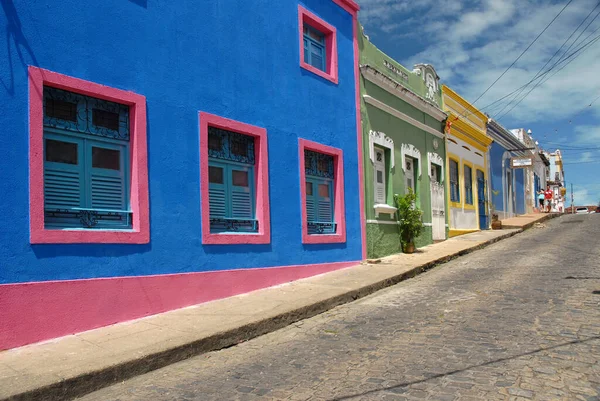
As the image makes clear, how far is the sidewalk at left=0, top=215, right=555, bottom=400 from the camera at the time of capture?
4766 mm

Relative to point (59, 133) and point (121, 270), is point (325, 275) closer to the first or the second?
point (121, 270)

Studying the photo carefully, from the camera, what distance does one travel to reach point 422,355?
17.3 ft

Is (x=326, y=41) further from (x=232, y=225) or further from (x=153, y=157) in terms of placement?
(x=153, y=157)

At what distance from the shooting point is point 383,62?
A: 1389cm

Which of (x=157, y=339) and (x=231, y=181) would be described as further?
(x=231, y=181)

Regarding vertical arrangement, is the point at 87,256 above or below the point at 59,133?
below

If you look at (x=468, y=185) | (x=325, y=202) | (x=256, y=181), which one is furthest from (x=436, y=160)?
(x=256, y=181)

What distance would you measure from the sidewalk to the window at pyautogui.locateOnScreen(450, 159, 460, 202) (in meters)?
9.22

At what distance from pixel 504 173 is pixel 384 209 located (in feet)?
50.7

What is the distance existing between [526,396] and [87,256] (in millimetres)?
4976

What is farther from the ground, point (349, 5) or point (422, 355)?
point (349, 5)

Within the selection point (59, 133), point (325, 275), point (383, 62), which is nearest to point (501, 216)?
point (383, 62)

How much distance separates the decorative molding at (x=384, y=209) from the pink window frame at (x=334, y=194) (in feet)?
4.79

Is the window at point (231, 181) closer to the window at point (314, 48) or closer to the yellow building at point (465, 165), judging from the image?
the window at point (314, 48)
